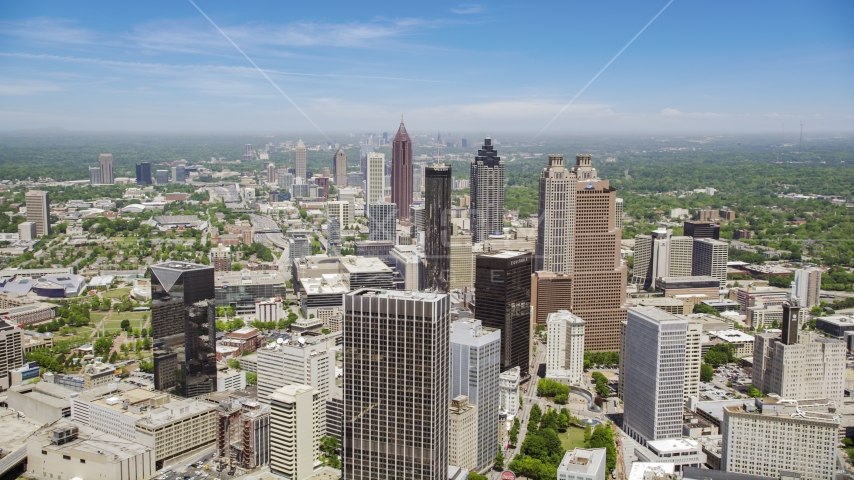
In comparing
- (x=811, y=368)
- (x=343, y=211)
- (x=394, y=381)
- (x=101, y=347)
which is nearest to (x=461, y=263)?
(x=811, y=368)

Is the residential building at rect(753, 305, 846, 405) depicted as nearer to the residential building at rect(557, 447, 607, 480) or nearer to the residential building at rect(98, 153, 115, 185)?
the residential building at rect(557, 447, 607, 480)

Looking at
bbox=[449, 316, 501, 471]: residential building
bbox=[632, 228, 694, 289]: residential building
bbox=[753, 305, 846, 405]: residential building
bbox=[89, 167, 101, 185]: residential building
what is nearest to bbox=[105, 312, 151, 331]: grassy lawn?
bbox=[449, 316, 501, 471]: residential building

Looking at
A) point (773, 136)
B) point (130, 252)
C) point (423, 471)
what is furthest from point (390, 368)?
point (130, 252)

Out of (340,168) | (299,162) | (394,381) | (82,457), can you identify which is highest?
(299,162)

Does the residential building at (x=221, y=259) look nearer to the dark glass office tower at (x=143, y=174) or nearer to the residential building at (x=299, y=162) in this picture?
the residential building at (x=299, y=162)

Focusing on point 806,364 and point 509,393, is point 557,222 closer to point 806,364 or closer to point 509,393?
point 509,393

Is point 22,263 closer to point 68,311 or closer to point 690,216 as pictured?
point 68,311

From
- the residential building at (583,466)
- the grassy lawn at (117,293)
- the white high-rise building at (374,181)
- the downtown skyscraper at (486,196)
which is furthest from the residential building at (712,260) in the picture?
the grassy lawn at (117,293)
